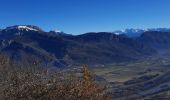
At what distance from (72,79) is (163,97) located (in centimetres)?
12660

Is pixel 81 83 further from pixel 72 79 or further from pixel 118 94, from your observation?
pixel 118 94

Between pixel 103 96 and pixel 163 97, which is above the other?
pixel 103 96

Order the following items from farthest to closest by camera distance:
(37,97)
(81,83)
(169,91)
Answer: (169,91)
(81,83)
(37,97)

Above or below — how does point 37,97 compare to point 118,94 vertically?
above

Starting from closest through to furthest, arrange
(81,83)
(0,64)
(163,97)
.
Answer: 1. (81,83)
2. (0,64)
3. (163,97)

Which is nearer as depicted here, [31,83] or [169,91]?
[31,83]

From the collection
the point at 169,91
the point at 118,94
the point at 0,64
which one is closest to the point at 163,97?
the point at 169,91

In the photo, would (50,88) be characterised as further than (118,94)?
No

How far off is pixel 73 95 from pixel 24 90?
3.37m

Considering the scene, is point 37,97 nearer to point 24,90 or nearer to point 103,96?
point 24,90

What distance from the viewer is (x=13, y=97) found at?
33.9 meters

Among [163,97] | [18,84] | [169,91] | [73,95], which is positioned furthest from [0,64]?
[169,91]

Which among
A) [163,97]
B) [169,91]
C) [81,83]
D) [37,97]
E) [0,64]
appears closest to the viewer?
[37,97]

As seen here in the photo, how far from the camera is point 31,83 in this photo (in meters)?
35.0
